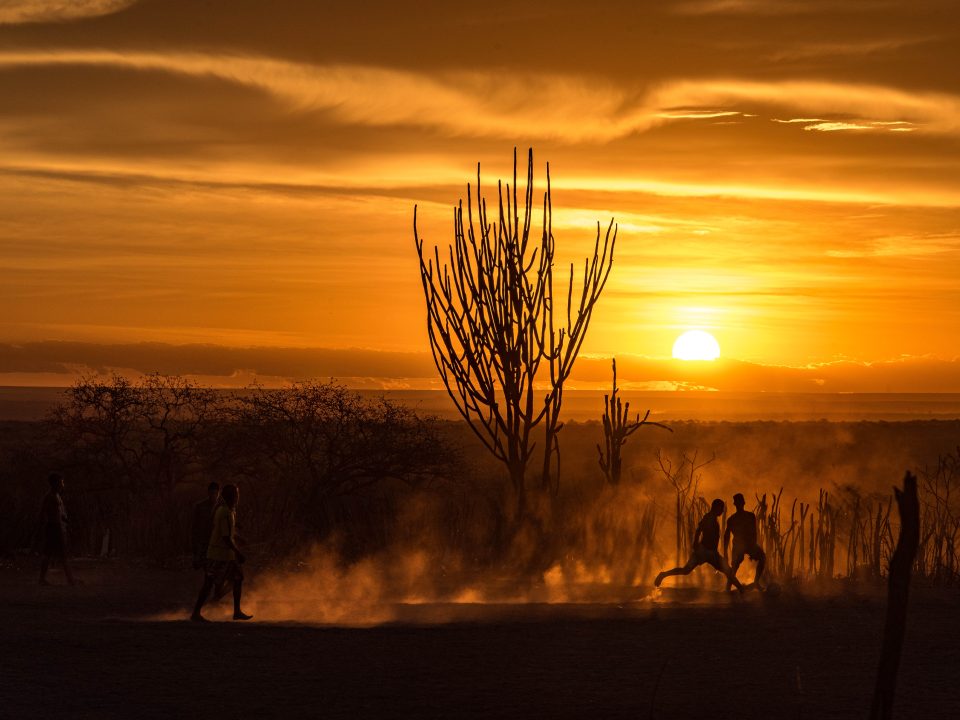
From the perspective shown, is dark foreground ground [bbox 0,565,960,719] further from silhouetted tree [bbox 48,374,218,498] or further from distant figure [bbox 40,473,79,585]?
silhouetted tree [bbox 48,374,218,498]

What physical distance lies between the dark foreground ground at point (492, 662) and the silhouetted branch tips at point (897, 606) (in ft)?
7.11

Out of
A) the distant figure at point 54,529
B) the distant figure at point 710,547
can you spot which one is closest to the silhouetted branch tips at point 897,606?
the distant figure at point 710,547

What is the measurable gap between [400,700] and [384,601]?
674cm

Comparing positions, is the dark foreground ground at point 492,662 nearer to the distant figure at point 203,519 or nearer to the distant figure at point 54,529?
the distant figure at point 203,519

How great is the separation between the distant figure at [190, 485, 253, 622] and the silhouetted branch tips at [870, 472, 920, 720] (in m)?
8.41

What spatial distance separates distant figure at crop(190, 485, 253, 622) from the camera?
14.6 metres

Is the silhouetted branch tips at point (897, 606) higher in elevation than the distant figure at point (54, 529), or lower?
higher

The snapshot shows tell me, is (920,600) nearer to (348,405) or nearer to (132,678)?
(132,678)

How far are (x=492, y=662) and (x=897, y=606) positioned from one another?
16.3ft

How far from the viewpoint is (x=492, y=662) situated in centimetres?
1207

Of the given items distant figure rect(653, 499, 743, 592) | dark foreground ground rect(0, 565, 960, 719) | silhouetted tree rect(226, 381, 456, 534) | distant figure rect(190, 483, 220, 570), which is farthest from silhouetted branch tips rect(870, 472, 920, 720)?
silhouetted tree rect(226, 381, 456, 534)

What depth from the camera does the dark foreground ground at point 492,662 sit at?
10180mm

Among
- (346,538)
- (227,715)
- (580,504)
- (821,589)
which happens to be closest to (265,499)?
(346,538)

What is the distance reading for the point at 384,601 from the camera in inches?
672
